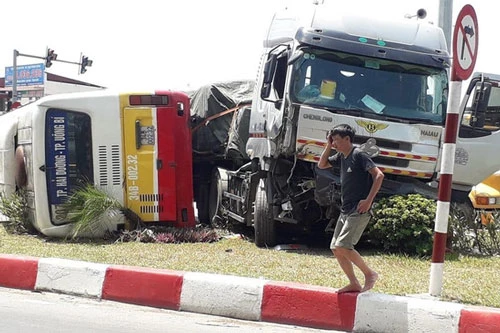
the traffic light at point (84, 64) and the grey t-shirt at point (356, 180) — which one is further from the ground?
the grey t-shirt at point (356, 180)

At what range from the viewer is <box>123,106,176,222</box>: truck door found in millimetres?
9688

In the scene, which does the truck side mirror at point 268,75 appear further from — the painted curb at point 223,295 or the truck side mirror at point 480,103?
the painted curb at point 223,295

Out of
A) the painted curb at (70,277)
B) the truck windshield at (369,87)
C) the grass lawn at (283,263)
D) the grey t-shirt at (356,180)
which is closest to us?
the grey t-shirt at (356,180)

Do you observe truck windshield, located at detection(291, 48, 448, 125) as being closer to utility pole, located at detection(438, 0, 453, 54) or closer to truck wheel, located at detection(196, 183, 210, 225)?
utility pole, located at detection(438, 0, 453, 54)

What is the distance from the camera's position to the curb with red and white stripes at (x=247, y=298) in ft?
17.6

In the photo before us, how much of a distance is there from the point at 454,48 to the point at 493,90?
14.5 feet

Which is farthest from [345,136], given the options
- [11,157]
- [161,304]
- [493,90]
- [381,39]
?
[11,157]

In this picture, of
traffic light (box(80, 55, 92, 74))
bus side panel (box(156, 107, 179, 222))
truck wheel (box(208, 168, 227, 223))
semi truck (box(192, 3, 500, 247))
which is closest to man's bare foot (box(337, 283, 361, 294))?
semi truck (box(192, 3, 500, 247))

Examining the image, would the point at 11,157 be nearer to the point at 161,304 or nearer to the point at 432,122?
the point at 161,304

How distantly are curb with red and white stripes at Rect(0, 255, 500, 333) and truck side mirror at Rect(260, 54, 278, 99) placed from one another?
3335 mm

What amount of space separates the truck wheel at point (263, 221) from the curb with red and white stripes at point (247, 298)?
2.82 m

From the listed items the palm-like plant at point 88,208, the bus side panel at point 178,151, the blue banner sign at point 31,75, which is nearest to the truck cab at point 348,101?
the bus side panel at point 178,151

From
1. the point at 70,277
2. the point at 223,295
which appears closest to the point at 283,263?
the point at 223,295

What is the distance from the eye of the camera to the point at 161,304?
6.43 m
